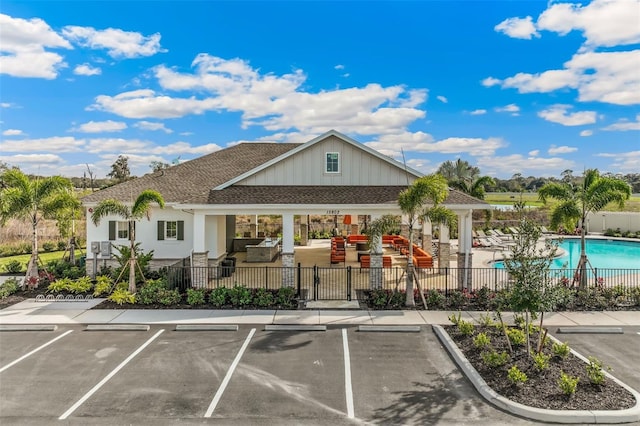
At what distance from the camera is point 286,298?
593 inches

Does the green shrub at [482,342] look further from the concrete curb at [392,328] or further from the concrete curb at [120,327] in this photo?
the concrete curb at [120,327]

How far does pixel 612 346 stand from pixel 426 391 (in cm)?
632

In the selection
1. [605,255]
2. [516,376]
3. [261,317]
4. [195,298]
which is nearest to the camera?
[516,376]

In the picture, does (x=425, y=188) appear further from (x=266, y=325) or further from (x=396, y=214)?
(x=266, y=325)

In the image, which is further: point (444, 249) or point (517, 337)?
point (444, 249)

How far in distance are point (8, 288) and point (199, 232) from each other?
7.44m

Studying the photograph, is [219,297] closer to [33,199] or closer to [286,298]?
[286,298]

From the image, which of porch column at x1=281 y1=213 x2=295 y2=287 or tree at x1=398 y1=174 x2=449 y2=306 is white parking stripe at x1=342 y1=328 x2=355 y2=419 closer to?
tree at x1=398 y1=174 x2=449 y2=306

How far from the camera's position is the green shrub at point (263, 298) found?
14758mm

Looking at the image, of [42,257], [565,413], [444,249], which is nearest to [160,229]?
[42,257]

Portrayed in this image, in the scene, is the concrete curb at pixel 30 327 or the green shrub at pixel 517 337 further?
the concrete curb at pixel 30 327

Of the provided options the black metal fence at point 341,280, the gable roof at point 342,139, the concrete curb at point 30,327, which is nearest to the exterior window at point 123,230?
the black metal fence at point 341,280

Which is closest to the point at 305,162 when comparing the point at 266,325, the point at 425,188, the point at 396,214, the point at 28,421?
the point at 396,214

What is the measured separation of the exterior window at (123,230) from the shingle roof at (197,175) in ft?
4.29
